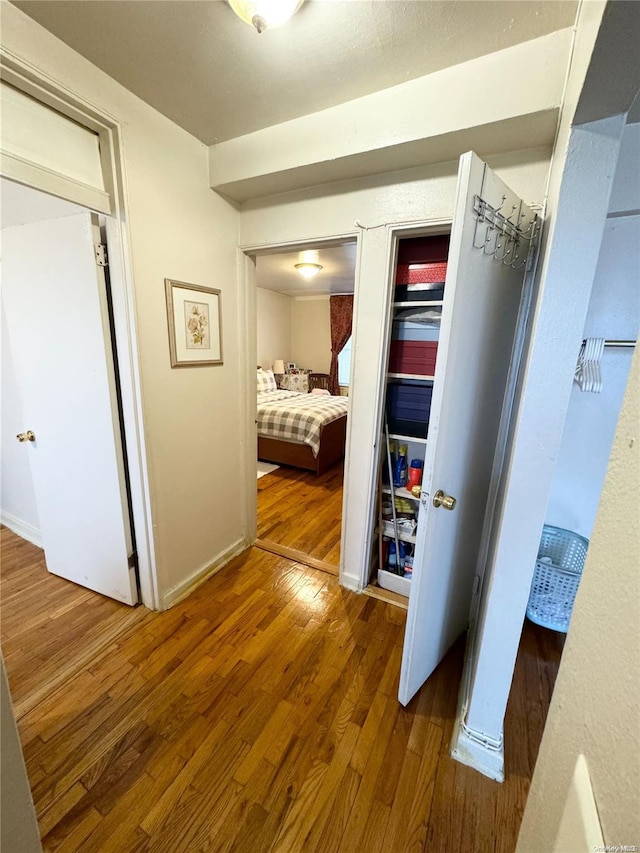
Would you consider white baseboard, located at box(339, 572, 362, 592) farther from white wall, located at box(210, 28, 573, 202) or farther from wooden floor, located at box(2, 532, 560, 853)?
white wall, located at box(210, 28, 573, 202)

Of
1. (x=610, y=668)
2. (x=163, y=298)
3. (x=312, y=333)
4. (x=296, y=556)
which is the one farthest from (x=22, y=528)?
(x=312, y=333)

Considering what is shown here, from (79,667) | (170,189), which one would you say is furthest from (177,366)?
(79,667)

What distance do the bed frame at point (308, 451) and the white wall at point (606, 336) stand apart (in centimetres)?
227

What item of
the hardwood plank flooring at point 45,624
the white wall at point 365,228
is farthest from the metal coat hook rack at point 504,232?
the hardwood plank flooring at point 45,624

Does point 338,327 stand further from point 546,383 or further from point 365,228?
point 546,383

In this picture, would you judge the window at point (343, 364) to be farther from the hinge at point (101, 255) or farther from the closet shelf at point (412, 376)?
the hinge at point (101, 255)

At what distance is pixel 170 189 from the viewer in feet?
5.35

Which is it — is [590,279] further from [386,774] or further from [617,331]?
[386,774]

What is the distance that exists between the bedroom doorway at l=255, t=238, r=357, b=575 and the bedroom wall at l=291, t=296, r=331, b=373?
0.8 inches

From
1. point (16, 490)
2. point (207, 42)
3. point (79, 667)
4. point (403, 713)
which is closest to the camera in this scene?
point (207, 42)

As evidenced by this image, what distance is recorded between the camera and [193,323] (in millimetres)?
1823

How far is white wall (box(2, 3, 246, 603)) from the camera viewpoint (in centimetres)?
132

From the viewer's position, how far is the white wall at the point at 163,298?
4.34 feet

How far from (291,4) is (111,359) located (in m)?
1.43
